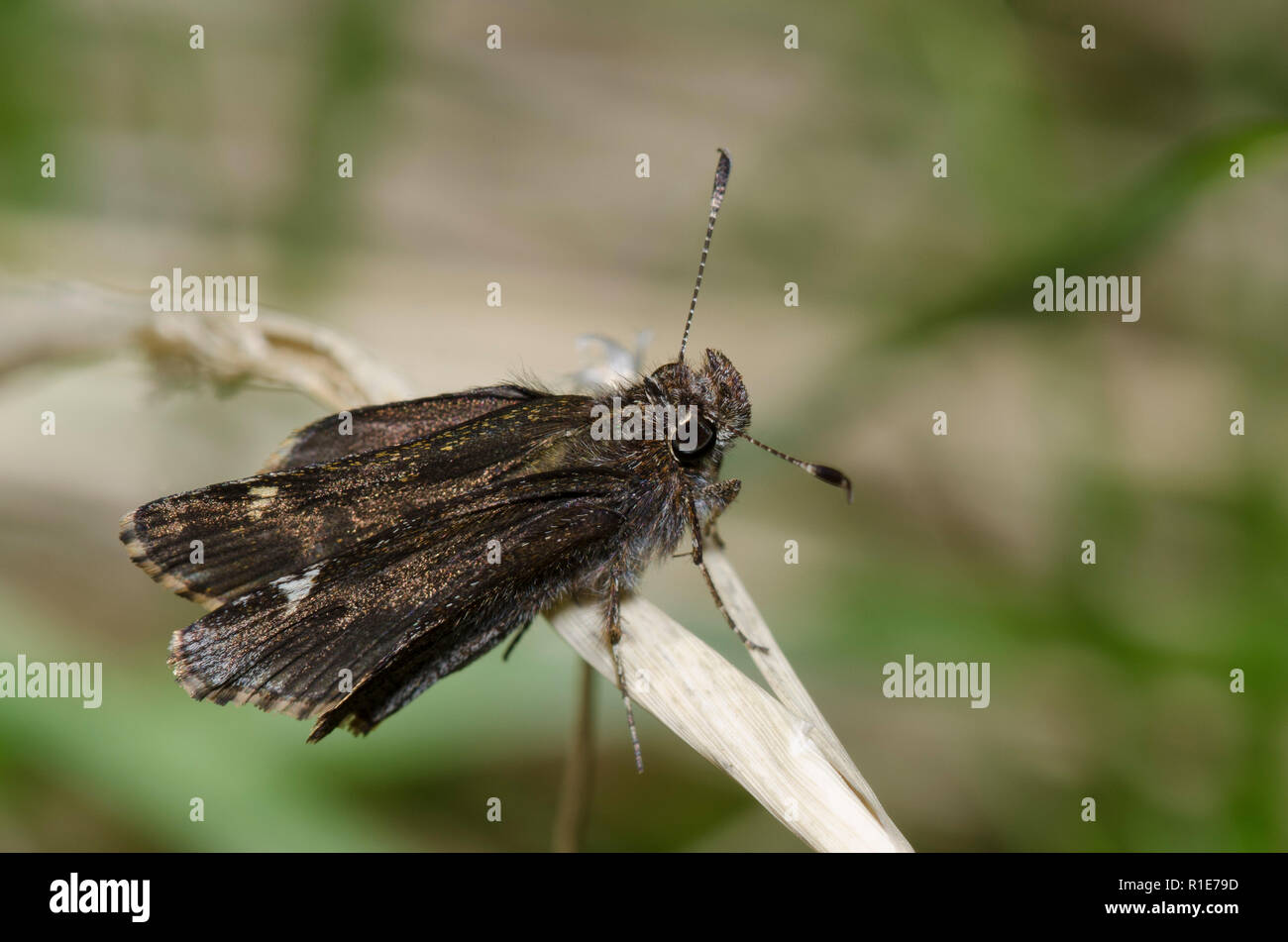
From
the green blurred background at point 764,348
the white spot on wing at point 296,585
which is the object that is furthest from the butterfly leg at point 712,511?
the white spot on wing at point 296,585

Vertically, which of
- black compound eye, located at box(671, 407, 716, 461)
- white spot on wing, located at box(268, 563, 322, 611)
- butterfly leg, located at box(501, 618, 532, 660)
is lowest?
butterfly leg, located at box(501, 618, 532, 660)

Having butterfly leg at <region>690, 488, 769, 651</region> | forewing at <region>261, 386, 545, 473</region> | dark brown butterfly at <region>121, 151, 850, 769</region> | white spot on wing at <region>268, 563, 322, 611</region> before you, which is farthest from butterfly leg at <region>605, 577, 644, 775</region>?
white spot on wing at <region>268, 563, 322, 611</region>

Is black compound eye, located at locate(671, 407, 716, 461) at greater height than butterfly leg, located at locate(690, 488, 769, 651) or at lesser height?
greater

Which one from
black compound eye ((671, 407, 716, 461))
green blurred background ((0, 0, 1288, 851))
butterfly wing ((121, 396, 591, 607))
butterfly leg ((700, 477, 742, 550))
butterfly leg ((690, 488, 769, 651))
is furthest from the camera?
green blurred background ((0, 0, 1288, 851))

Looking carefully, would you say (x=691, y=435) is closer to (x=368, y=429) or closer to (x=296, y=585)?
(x=368, y=429)

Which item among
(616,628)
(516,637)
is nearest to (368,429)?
(516,637)

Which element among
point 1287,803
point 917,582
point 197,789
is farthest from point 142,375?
point 1287,803

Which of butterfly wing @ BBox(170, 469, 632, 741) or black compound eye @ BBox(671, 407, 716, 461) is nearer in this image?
butterfly wing @ BBox(170, 469, 632, 741)

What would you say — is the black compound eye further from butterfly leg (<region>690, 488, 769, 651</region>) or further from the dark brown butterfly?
butterfly leg (<region>690, 488, 769, 651</region>)
